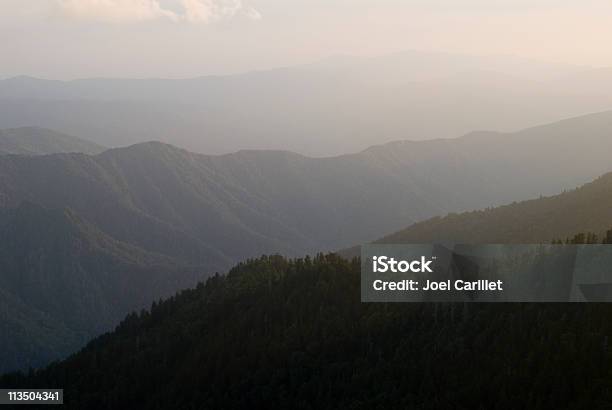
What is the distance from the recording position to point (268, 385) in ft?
461

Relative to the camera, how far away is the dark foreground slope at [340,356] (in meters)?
112

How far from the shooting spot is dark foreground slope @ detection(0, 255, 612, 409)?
112 m

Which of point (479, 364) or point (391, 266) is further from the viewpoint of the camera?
point (391, 266)

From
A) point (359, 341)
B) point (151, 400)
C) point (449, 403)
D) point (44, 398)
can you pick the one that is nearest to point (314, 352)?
point (359, 341)

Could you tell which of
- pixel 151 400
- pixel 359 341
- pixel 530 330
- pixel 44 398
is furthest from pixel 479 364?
pixel 44 398

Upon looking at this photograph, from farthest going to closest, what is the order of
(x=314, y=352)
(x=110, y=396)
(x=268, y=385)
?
(x=110, y=396) < (x=314, y=352) < (x=268, y=385)

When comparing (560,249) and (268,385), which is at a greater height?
(560,249)

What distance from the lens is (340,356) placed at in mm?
146250

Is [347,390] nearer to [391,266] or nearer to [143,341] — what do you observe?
[391,266]

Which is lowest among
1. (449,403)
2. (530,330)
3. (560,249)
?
(449,403)

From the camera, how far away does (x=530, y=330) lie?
123062mm

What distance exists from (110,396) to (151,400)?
1242cm

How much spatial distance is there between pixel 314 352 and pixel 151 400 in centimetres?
3178

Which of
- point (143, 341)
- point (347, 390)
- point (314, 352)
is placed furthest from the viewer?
point (143, 341)
